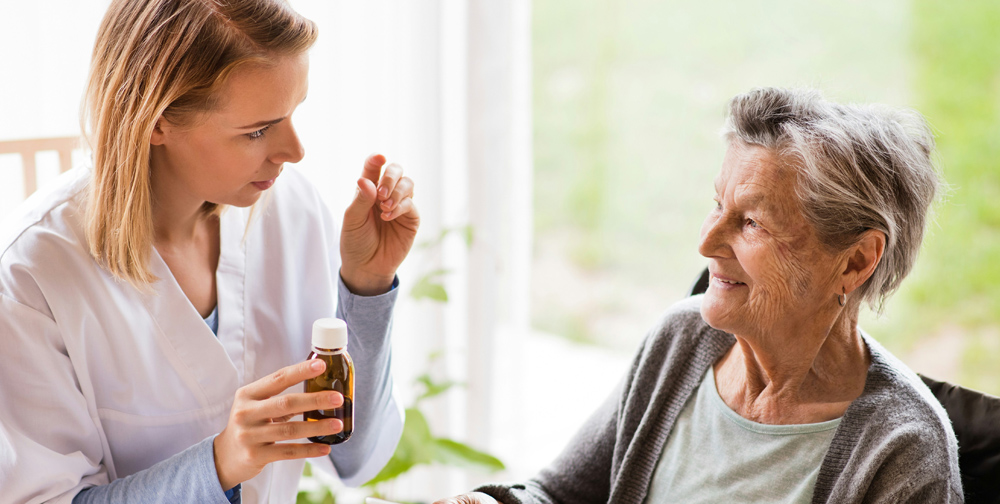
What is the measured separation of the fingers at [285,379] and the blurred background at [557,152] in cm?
77

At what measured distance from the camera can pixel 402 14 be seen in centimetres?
206

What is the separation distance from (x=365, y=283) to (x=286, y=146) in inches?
11.0

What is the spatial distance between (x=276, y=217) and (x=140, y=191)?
0.30m

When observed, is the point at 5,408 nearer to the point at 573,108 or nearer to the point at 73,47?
the point at 73,47

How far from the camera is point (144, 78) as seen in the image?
103cm

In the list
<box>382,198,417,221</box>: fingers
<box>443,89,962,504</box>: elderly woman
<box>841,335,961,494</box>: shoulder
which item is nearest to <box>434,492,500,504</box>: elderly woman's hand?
<box>443,89,962,504</box>: elderly woman

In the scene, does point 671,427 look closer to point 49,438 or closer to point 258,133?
point 258,133

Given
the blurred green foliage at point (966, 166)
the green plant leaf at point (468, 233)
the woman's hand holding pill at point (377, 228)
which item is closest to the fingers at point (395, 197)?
the woman's hand holding pill at point (377, 228)

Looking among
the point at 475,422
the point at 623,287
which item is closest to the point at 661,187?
the point at 623,287

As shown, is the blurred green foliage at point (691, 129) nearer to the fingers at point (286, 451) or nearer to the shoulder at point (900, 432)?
the shoulder at point (900, 432)

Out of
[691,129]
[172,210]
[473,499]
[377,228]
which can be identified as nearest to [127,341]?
[172,210]

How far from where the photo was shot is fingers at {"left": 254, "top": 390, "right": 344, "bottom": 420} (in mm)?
954

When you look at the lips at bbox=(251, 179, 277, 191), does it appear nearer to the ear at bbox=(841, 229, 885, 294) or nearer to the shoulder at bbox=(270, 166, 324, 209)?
the shoulder at bbox=(270, 166, 324, 209)

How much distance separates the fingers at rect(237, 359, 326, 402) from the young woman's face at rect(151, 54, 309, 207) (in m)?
0.31
